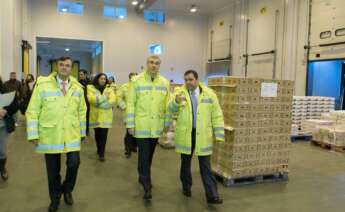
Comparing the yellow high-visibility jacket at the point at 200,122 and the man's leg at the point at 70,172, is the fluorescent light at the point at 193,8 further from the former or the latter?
the man's leg at the point at 70,172

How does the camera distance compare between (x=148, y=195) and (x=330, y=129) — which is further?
(x=330, y=129)

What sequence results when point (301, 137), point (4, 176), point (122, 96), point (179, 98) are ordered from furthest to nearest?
point (301, 137) → point (122, 96) → point (4, 176) → point (179, 98)

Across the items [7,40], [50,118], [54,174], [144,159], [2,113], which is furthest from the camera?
[7,40]

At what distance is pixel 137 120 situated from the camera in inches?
142

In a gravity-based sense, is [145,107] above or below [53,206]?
above

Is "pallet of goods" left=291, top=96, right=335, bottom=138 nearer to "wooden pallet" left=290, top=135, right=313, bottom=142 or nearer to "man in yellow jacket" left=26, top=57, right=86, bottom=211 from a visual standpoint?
"wooden pallet" left=290, top=135, right=313, bottom=142

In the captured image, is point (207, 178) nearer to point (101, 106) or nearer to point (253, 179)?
point (253, 179)

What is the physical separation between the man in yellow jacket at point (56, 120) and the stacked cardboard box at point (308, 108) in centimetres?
689

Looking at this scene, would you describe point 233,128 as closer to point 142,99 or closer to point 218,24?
point 142,99

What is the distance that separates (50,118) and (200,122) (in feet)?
5.42

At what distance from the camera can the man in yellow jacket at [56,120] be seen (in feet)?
9.93

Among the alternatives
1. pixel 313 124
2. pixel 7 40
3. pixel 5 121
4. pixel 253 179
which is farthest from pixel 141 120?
pixel 7 40

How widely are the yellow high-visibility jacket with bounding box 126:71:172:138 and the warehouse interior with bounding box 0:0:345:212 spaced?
0.91 m

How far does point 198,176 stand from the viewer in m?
4.76
